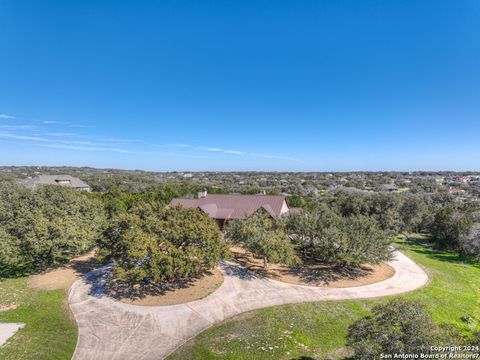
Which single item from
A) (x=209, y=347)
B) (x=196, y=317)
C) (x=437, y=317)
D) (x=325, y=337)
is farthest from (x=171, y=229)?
(x=437, y=317)

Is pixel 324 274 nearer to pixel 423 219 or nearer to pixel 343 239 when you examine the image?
pixel 343 239

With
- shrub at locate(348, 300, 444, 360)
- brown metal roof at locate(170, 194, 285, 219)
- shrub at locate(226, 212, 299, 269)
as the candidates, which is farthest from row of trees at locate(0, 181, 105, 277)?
shrub at locate(348, 300, 444, 360)

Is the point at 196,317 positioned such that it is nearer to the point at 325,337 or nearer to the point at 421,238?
the point at 325,337

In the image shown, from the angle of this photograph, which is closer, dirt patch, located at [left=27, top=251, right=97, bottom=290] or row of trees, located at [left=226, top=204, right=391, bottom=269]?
dirt patch, located at [left=27, top=251, right=97, bottom=290]

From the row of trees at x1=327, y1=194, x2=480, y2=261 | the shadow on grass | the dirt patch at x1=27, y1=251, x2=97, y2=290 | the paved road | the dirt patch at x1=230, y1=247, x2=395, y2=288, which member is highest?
the row of trees at x1=327, y1=194, x2=480, y2=261

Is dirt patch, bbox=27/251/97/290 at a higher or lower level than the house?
lower

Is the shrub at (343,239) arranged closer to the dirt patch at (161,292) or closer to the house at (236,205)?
the dirt patch at (161,292)

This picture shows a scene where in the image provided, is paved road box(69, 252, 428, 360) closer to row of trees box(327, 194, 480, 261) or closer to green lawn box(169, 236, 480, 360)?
green lawn box(169, 236, 480, 360)
